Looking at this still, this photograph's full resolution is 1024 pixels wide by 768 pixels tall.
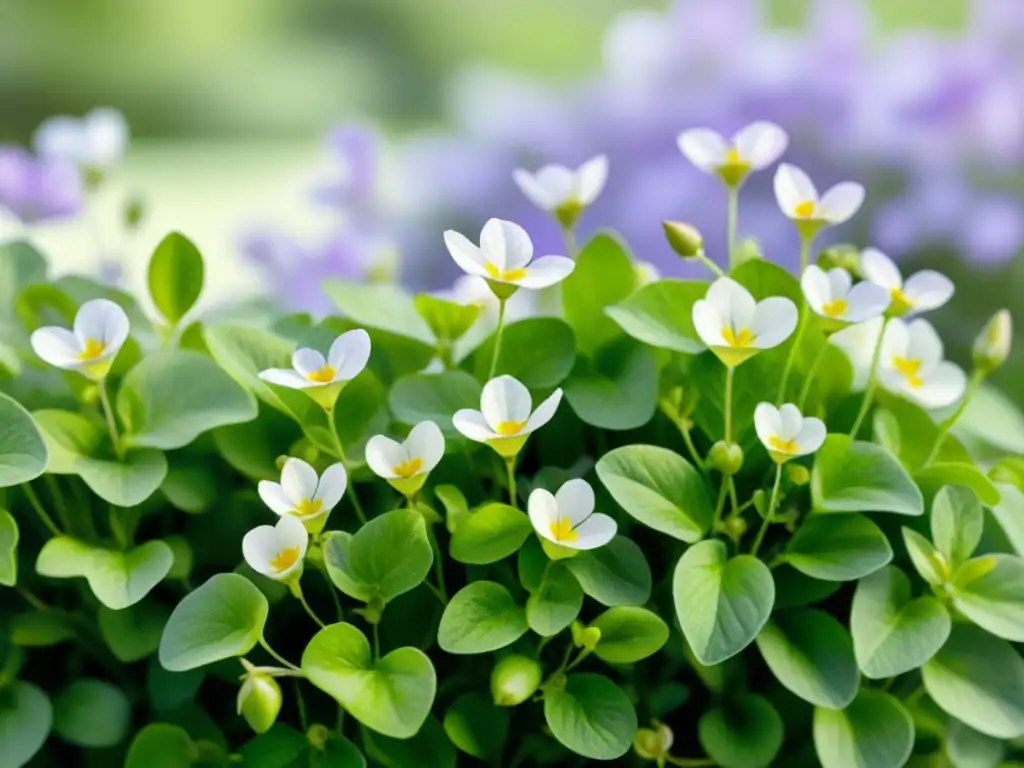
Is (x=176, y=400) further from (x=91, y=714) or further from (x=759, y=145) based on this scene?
(x=759, y=145)

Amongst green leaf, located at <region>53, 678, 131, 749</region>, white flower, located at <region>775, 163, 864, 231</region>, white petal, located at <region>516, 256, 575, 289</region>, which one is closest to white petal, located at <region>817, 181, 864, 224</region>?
white flower, located at <region>775, 163, 864, 231</region>

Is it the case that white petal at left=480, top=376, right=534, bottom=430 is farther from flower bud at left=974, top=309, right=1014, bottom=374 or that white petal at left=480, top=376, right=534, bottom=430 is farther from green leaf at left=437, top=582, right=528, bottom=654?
flower bud at left=974, top=309, right=1014, bottom=374

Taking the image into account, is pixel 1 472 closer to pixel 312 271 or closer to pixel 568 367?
pixel 568 367

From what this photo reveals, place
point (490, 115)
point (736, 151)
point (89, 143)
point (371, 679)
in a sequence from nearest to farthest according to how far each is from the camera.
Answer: point (371, 679) < point (736, 151) < point (89, 143) < point (490, 115)

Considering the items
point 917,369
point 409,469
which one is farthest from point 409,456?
point 917,369

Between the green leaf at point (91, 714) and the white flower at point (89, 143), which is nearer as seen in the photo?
the green leaf at point (91, 714)

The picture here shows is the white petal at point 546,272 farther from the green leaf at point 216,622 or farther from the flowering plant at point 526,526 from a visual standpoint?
the green leaf at point 216,622

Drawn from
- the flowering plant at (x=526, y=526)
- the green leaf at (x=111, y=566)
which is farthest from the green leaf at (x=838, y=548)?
the green leaf at (x=111, y=566)
